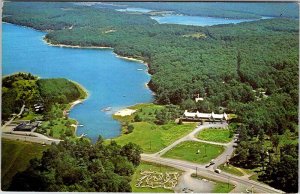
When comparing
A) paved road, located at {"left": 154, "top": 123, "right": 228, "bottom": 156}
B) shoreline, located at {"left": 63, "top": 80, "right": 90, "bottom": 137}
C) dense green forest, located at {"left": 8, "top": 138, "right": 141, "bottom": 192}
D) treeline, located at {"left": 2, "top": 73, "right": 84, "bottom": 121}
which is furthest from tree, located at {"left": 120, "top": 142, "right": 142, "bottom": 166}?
treeline, located at {"left": 2, "top": 73, "right": 84, "bottom": 121}

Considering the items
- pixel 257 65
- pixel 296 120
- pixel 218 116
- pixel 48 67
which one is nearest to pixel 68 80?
pixel 48 67

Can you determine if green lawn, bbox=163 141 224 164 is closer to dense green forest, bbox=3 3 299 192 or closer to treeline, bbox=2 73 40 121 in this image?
dense green forest, bbox=3 3 299 192

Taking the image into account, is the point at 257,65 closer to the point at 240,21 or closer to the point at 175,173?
the point at 240,21

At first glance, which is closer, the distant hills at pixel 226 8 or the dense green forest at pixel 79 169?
the distant hills at pixel 226 8

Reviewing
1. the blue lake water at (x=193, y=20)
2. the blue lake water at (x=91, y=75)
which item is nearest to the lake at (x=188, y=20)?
the blue lake water at (x=193, y=20)

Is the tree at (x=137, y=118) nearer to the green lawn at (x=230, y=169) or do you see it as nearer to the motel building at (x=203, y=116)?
the motel building at (x=203, y=116)

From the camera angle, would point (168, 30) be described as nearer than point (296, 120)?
No
